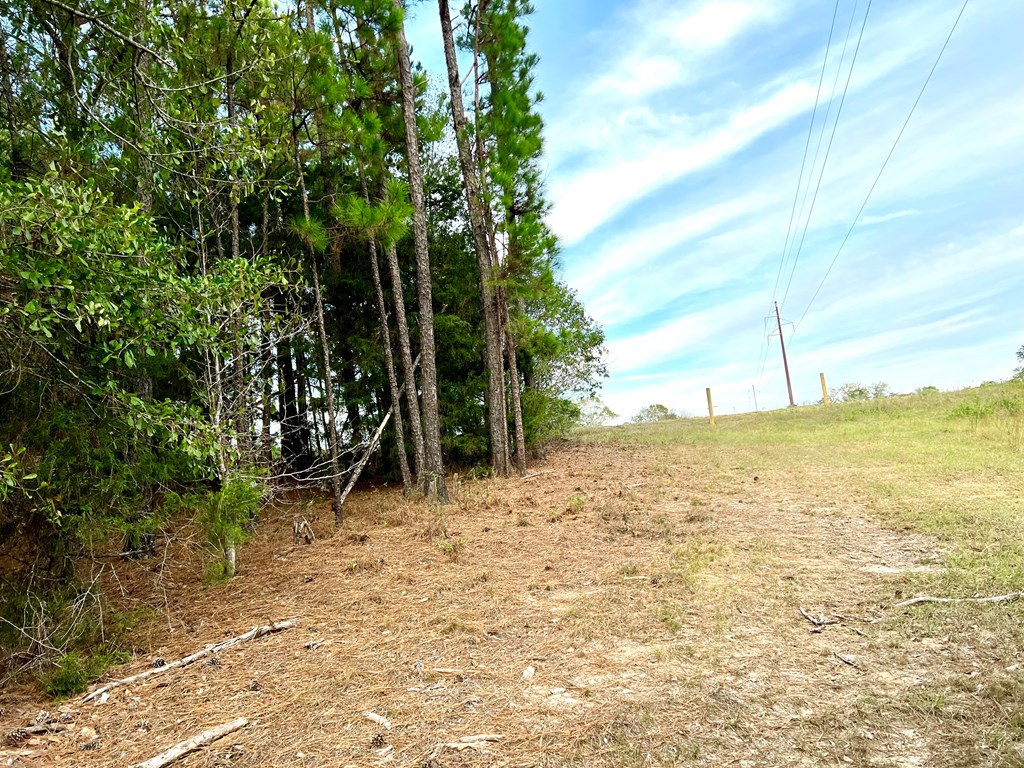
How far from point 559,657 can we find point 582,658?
14 cm

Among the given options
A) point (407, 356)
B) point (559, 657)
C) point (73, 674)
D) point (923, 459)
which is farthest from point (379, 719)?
point (923, 459)

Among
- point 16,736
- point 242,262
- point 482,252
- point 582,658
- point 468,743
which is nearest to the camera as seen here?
point 468,743

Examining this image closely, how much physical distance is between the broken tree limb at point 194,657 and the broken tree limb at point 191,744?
3.29 ft

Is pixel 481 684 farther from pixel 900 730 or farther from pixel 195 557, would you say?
pixel 195 557

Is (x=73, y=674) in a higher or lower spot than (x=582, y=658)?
higher

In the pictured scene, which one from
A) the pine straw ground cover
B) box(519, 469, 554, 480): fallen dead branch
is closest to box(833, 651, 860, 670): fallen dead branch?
the pine straw ground cover

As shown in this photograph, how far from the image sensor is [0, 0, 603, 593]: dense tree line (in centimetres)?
349

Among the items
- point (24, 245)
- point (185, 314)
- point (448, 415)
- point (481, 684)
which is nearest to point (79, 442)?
point (185, 314)

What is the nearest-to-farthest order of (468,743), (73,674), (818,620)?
(468,743), (73,674), (818,620)

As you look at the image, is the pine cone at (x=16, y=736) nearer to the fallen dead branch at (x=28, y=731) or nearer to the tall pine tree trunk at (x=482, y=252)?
the fallen dead branch at (x=28, y=731)

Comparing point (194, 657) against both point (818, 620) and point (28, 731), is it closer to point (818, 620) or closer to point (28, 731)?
point (28, 731)

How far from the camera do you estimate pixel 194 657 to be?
12.3ft

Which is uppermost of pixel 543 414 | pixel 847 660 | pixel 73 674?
pixel 543 414

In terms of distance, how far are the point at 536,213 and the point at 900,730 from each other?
8771 millimetres
